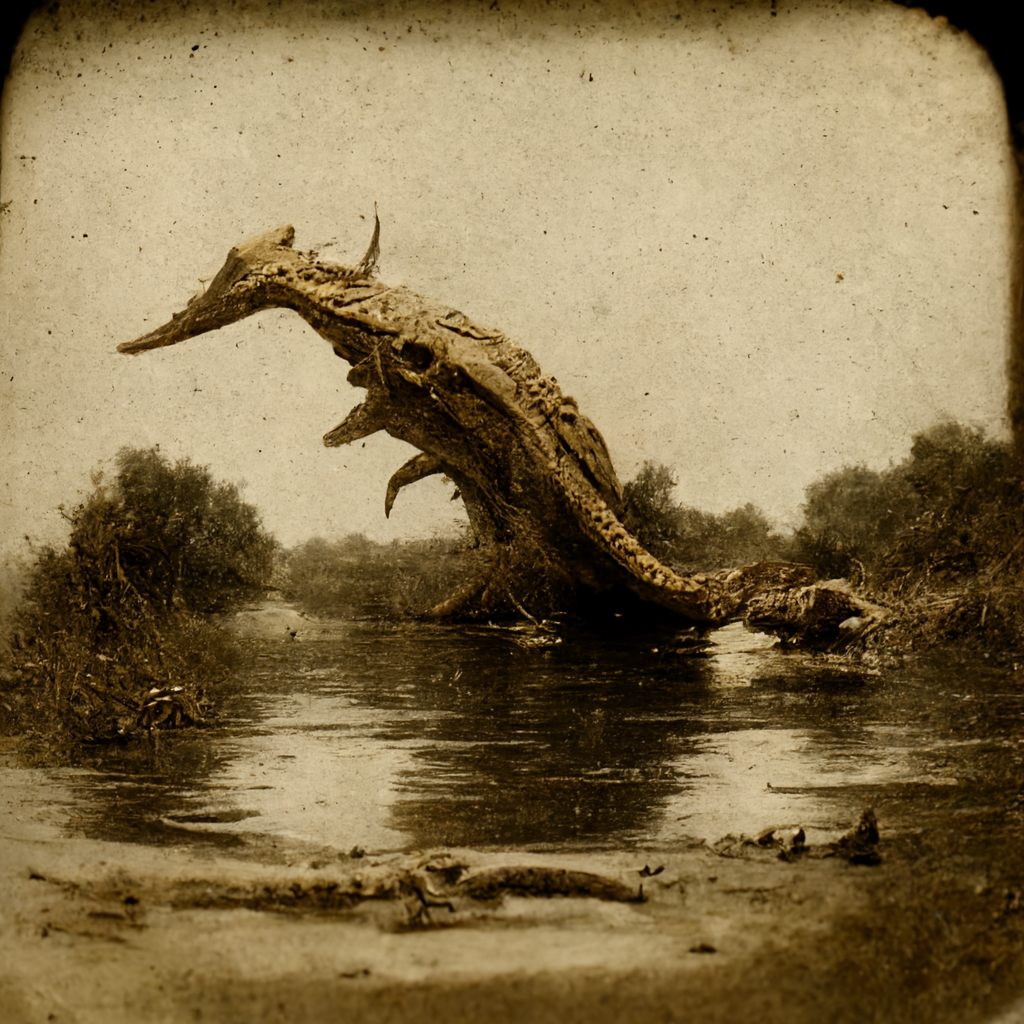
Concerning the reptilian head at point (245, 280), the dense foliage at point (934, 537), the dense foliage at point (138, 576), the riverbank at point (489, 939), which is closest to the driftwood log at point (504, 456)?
the reptilian head at point (245, 280)

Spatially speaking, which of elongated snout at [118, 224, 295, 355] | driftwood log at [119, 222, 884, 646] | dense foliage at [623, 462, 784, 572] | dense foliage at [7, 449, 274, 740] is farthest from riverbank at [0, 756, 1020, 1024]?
elongated snout at [118, 224, 295, 355]

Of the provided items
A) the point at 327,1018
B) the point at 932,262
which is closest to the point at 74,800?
the point at 327,1018

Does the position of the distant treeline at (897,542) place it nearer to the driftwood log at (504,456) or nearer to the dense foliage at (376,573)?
the driftwood log at (504,456)

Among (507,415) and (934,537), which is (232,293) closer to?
(507,415)

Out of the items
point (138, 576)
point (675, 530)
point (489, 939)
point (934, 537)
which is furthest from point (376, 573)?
point (934, 537)

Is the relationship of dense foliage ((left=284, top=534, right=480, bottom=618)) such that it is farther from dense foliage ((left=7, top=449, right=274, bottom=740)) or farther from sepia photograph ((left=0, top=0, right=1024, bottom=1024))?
dense foliage ((left=7, top=449, right=274, bottom=740))

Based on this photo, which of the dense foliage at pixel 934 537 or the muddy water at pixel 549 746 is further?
the dense foliage at pixel 934 537
